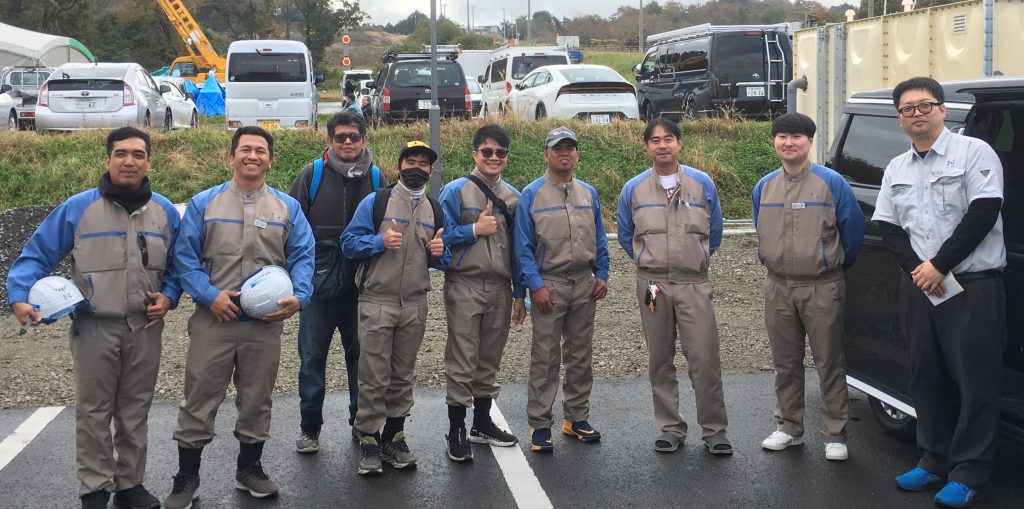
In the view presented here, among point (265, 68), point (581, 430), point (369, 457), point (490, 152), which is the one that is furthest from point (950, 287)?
point (265, 68)

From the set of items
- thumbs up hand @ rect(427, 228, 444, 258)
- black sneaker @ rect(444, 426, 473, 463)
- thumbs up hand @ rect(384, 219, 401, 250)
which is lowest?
black sneaker @ rect(444, 426, 473, 463)

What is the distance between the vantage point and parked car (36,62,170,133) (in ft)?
56.6

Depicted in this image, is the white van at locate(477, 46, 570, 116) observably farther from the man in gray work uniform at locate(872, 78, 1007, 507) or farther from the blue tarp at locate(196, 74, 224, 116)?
the man in gray work uniform at locate(872, 78, 1007, 507)

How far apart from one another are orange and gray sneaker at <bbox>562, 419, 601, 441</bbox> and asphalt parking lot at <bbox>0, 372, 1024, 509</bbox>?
0.04m

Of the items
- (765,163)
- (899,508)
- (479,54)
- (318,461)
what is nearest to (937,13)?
(765,163)

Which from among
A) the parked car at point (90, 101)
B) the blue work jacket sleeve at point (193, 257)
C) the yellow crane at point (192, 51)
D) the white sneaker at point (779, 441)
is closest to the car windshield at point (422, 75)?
the parked car at point (90, 101)

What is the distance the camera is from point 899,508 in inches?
191

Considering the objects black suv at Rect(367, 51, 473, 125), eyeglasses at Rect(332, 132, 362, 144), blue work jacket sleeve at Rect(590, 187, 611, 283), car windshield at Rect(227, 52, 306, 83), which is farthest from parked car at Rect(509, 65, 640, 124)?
eyeglasses at Rect(332, 132, 362, 144)

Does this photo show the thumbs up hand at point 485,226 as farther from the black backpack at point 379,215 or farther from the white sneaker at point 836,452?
the white sneaker at point 836,452

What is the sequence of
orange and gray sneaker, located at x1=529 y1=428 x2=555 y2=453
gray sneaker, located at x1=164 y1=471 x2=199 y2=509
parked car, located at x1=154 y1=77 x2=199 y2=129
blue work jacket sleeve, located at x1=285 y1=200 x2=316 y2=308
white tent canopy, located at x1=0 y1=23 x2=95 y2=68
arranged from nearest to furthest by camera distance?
gray sneaker, located at x1=164 y1=471 x2=199 y2=509 → blue work jacket sleeve, located at x1=285 y1=200 x2=316 y2=308 → orange and gray sneaker, located at x1=529 y1=428 x2=555 y2=453 → parked car, located at x1=154 y1=77 x2=199 y2=129 → white tent canopy, located at x1=0 y1=23 x2=95 y2=68

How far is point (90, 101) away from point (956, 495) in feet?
52.9

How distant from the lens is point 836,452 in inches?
218

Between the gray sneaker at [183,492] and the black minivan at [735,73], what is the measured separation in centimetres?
1407

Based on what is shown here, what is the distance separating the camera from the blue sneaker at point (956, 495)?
15.7ft
